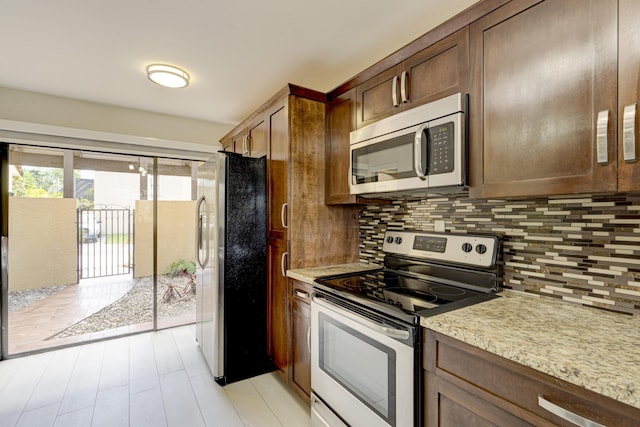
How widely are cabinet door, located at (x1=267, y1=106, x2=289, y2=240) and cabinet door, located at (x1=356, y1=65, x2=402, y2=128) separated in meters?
0.56

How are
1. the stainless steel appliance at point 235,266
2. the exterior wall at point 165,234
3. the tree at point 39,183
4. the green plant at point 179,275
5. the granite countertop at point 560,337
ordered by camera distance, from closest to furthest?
1. the granite countertop at point 560,337
2. the stainless steel appliance at point 235,266
3. the tree at point 39,183
4. the exterior wall at point 165,234
5. the green plant at point 179,275

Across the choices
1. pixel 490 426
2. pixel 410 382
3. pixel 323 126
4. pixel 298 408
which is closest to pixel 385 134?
pixel 323 126

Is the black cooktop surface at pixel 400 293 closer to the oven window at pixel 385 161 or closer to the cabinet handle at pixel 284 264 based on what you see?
the cabinet handle at pixel 284 264

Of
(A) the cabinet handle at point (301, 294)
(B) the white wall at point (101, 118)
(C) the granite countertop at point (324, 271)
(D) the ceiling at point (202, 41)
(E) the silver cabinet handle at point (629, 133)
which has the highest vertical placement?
(D) the ceiling at point (202, 41)

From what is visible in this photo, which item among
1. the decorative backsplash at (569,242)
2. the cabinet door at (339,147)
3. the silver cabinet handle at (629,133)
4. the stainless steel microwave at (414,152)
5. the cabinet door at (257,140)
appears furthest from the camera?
the cabinet door at (257,140)

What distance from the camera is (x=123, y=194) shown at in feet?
10.9

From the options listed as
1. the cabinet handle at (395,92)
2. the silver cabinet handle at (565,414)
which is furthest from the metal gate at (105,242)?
the silver cabinet handle at (565,414)

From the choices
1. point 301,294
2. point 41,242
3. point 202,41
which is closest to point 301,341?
point 301,294

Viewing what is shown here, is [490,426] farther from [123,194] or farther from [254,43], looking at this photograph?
[123,194]

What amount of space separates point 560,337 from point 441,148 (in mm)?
888

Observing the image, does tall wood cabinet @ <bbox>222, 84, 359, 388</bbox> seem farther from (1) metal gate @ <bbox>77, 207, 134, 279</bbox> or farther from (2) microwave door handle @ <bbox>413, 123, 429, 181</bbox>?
(1) metal gate @ <bbox>77, 207, 134, 279</bbox>

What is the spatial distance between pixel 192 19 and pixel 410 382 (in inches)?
86.0

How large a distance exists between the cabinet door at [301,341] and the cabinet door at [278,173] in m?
0.49

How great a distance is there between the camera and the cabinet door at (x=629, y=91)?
91cm
